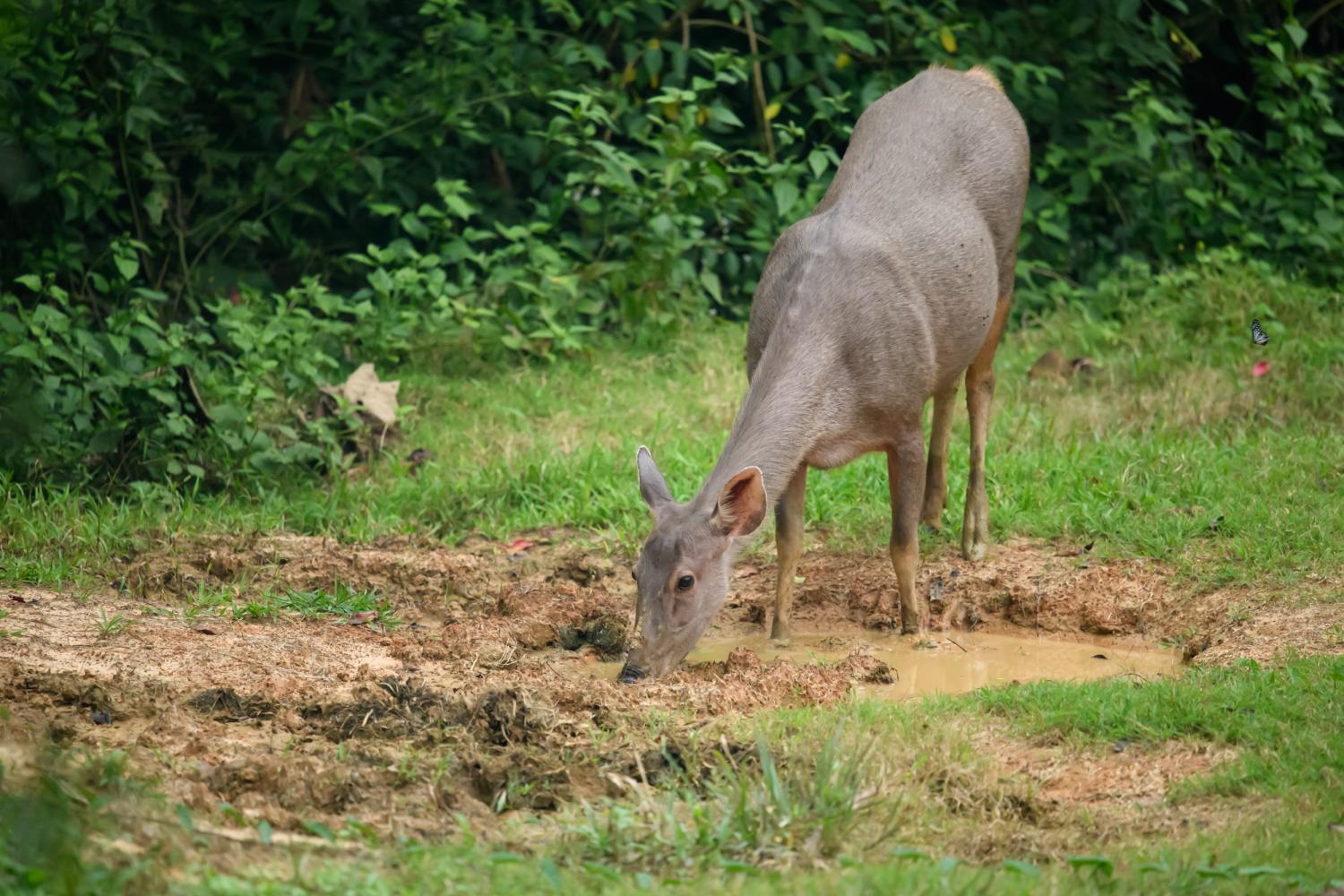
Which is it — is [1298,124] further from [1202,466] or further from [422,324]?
[422,324]

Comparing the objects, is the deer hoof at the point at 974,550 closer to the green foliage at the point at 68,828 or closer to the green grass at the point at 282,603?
the green grass at the point at 282,603

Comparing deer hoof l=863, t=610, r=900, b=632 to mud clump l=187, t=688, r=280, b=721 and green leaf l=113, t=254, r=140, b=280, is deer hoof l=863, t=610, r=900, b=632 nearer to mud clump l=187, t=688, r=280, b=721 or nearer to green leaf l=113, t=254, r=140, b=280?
mud clump l=187, t=688, r=280, b=721

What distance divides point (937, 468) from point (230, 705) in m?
3.95

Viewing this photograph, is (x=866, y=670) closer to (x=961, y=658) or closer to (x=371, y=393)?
(x=961, y=658)

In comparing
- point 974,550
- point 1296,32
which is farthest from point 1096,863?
point 1296,32

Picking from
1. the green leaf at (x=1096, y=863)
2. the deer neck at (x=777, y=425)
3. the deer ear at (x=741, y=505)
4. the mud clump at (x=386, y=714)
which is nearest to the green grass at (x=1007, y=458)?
the deer neck at (x=777, y=425)

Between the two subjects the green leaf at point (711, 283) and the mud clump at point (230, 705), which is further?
the green leaf at point (711, 283)

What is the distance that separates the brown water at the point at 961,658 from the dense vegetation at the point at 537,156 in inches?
122

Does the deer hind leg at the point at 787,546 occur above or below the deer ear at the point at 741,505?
below

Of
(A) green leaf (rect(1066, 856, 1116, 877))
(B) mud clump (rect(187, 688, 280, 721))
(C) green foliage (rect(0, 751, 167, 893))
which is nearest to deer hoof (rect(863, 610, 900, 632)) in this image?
(B) mud clump (rect(187, 688, 280, 721))

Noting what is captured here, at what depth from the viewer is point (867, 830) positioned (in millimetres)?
4129

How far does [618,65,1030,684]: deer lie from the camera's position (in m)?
6.05

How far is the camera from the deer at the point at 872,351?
19.9 ft

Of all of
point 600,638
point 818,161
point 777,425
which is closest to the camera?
point 777,425
